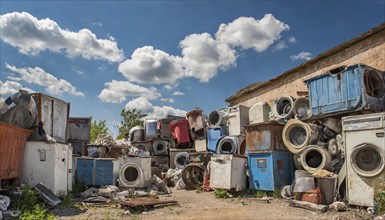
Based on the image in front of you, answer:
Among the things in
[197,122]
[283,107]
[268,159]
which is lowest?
[268,159]

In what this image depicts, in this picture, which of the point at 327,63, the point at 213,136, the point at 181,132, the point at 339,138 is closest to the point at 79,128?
the point at 181,132

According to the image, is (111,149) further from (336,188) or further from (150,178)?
(336,188)

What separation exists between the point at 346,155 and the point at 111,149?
9256 mm

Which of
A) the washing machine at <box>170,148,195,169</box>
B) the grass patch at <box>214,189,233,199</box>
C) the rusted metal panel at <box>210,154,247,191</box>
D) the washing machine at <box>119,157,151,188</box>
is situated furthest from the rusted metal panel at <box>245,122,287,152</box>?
the washing machine at <box>170,148,195,169</box>

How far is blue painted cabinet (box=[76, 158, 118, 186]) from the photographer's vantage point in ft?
34.4

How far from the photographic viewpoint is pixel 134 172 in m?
11.0

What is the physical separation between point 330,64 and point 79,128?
10.3 meters

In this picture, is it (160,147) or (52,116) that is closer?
(52,116)

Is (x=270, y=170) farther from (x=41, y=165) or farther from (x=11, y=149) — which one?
(x=11, y=149)

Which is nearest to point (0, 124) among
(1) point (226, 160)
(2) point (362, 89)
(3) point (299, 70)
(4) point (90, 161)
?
(4) point (90, 161)

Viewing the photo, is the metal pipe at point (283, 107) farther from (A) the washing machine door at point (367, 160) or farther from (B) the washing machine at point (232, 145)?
(A) the washing machine door at point (367, 160)

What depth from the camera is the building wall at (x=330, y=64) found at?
998 cm

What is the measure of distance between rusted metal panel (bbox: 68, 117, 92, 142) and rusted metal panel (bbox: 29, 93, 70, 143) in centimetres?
381

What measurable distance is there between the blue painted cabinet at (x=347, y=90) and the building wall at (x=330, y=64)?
1228mm
